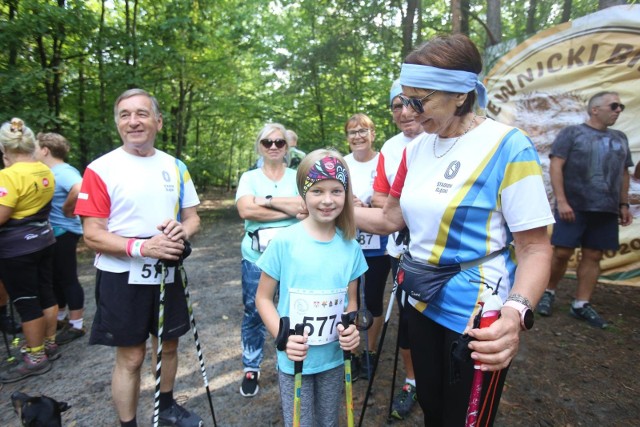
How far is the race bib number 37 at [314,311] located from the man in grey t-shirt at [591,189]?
3785 millimetres

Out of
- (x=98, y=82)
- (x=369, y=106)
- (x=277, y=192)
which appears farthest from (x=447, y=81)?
(x=98, y=82)

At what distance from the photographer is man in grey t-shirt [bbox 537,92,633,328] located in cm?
429

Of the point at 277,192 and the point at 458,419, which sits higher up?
the point at 277,192

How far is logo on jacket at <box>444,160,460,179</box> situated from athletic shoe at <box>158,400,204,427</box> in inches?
102

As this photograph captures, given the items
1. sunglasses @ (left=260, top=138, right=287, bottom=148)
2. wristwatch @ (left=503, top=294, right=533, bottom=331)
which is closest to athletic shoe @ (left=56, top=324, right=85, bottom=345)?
sunglasses @ (left=260, top=138, right=287, bottom=148)

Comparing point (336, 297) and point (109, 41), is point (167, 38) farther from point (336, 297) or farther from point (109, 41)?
point (336, 297)

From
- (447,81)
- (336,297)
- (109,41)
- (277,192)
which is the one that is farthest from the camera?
(109,41)

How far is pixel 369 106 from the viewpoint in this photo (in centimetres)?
1007

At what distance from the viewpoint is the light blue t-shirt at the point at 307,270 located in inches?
79.3

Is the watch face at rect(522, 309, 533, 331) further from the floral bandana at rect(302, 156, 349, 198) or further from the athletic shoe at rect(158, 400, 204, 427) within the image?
the athletic shoe at rect(158, 400, 204, 427)

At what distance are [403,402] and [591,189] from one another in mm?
3397

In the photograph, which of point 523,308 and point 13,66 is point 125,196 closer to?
point 523,308

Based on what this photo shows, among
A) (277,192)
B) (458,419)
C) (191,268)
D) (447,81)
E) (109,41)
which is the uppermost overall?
(109,41)

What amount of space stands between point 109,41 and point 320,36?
5693 mm
